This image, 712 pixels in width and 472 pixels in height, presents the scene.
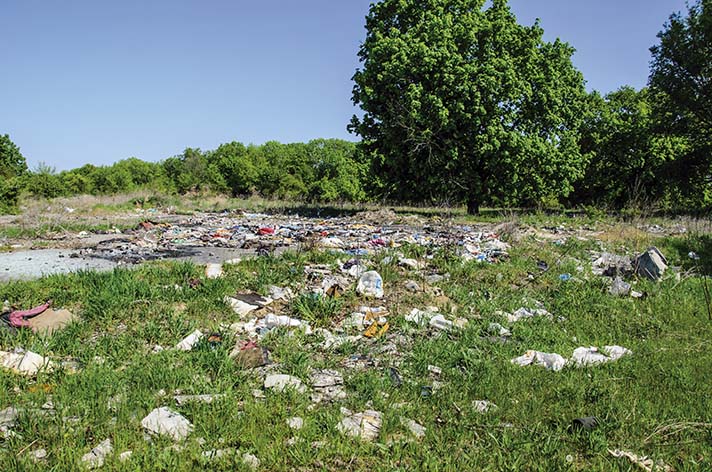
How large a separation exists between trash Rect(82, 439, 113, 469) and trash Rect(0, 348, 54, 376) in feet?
3.88

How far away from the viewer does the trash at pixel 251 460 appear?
2.29m

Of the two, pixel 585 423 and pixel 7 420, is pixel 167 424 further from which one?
pixel 585 423

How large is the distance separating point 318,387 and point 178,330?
1.45 metres

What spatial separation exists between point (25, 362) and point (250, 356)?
1.52 metres

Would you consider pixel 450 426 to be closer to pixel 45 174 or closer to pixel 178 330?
pixel 178 330

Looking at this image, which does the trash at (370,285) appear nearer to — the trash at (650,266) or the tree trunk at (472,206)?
the trash at (650,266)

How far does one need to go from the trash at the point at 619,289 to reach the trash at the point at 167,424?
520 cm

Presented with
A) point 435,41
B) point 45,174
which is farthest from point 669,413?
point 45,174

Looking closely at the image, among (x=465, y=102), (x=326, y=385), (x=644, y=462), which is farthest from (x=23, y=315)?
(x=465, y=102)

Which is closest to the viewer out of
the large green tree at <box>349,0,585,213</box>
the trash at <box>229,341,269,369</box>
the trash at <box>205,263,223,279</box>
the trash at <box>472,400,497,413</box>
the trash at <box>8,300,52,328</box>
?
the trash at <box>472,400,497,413</box>

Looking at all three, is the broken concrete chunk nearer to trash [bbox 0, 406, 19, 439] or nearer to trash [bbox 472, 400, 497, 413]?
trash [bbox 0, 406, 19, 439]

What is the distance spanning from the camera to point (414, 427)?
107 inches

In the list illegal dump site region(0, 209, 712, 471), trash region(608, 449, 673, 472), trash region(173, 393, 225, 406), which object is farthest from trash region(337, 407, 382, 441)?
trash region(608, 449, 673, 472)

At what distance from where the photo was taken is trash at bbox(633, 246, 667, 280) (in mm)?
6500
